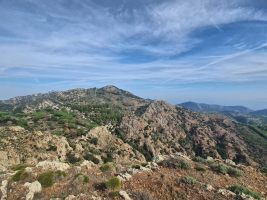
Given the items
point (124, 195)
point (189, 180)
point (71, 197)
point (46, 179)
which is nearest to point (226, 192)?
point (189, 180)

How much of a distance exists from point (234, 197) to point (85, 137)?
359ft

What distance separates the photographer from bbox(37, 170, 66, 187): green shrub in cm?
2396

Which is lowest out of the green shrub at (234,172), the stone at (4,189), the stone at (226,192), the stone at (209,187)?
the stone at (4,189)

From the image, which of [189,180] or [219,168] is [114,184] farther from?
[219,168]

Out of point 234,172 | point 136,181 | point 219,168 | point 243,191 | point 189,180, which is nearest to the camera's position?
point 243,191

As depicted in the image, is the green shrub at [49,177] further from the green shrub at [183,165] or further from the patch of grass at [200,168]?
the patch of grass at [200,168]

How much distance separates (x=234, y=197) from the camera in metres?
21.8

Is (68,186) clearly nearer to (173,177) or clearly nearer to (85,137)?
(173,177)

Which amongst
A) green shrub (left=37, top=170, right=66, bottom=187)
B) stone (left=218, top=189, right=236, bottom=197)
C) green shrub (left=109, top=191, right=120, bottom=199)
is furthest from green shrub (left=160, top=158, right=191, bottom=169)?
green shrub (left=37, top=170, right=66, bottom=187)

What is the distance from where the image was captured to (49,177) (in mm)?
24500

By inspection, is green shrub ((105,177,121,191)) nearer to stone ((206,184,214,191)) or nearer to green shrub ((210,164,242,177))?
stone ((206,184,214,191))

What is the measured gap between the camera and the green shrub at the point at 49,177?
2396 centimetres

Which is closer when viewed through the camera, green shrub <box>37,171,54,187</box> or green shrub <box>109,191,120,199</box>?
green shrub <box>109,191,120,199</box>

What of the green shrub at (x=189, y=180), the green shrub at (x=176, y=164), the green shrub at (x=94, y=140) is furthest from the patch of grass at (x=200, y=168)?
the green shrub at (x=94, y=140)
